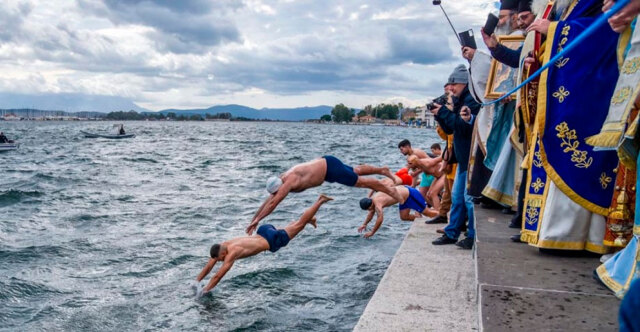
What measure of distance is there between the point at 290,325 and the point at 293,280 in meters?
2.42

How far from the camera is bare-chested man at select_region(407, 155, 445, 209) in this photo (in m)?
12.6

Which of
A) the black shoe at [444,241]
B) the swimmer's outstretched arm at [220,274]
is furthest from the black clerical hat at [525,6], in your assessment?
the swimmer's outstretched arm at [220,274]

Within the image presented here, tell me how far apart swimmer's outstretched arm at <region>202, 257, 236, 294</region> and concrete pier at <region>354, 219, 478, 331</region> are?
3278mm

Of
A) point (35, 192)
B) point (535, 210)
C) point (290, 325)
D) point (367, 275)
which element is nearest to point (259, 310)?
point (290, 325)

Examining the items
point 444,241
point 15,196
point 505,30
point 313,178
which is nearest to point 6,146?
point 15,196

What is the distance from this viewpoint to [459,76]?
23.2 feet

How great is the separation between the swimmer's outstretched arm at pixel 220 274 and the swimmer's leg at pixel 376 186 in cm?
261

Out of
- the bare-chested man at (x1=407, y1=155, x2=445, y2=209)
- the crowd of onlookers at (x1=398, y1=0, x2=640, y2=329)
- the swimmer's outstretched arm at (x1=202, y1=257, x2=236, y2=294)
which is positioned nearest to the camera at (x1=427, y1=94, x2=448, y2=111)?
the crowd of onlookers at (x1=398, y1=0, x2=640, y2=329)

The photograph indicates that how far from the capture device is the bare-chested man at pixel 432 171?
41.4 ft

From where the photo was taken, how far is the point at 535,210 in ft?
13.9

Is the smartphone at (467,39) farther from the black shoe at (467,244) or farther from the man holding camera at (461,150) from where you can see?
the black shoe at (467,244)

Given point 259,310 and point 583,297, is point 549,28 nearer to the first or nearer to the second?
point 583,297

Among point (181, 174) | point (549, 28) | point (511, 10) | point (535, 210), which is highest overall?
point (511, 10)

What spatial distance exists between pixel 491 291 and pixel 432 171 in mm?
9845
